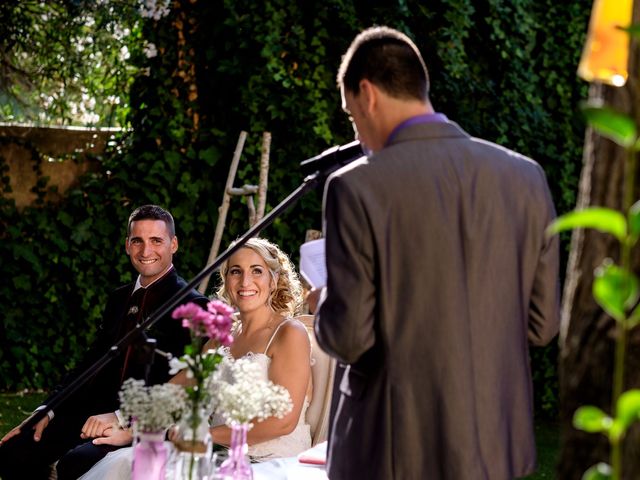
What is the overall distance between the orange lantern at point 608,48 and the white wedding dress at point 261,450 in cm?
204

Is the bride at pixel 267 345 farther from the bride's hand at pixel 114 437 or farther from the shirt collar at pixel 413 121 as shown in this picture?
the shirt collar at pixel 413 121

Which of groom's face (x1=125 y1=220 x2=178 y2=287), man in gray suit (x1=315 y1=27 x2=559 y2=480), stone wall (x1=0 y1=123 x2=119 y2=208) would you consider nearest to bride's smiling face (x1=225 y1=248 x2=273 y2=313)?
groom's face (x1=125 y1=220 x2=178 y2=287)

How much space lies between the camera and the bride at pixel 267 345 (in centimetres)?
336

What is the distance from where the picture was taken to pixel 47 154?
6.61 metres

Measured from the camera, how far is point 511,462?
2230 millimetres

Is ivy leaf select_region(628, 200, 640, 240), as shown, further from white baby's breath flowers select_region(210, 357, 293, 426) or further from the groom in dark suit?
the groom in dark suit

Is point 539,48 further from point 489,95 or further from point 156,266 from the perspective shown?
point 156,266

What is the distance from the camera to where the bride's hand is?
11.7 feet

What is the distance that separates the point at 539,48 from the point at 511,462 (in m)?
5.56

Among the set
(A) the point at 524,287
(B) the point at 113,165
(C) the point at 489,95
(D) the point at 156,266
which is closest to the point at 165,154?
(B) the point at 113,165

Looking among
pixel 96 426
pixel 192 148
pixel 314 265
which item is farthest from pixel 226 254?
pixel 192 148

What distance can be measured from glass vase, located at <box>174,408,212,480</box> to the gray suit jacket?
0.34m

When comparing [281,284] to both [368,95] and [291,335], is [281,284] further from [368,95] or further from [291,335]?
[368,95]

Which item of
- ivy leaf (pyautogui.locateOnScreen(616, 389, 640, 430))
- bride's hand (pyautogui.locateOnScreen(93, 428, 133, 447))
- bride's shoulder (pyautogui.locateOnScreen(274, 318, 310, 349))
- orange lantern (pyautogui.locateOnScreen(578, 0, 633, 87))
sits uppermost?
orange lantern (pyautogui.locateOnScreen(578, 0, 633, 87))
